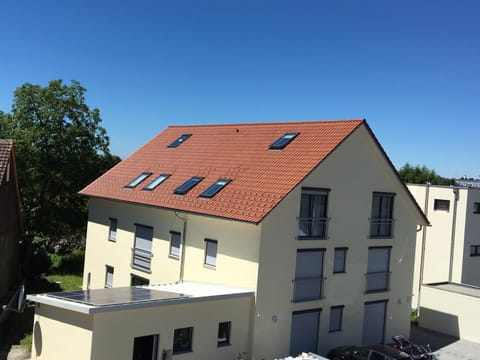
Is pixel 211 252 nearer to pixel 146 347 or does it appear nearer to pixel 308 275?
pixel 308 275

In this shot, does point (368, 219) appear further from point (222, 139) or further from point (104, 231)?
point (104, 231)

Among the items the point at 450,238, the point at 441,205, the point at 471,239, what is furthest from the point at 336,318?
the point at 471,239

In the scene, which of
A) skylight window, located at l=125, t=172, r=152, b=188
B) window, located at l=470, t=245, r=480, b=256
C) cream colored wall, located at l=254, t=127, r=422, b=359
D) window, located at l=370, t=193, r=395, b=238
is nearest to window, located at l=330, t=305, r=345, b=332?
cream colored wall, located at l=254, t=127, r=422, b=359

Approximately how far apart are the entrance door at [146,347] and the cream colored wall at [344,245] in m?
3.66

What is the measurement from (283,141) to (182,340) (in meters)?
9.19

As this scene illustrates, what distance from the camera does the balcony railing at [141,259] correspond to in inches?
810

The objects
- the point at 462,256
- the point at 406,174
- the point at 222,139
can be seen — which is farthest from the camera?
the point at 406,174

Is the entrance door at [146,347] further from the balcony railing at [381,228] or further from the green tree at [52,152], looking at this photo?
the green tree at [52,152]

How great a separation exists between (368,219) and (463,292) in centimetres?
808

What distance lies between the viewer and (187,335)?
48.6 feet

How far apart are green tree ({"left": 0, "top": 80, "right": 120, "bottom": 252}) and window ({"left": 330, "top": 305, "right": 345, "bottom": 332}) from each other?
2173 centimetres

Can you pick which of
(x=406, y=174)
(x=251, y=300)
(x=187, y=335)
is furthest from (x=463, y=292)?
(x=406, y=174)

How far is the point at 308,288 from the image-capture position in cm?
1733

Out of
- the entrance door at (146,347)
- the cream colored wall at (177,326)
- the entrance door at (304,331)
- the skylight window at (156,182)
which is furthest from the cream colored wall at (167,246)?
the entrance door at (146,347)
